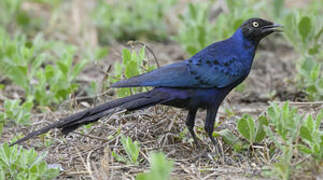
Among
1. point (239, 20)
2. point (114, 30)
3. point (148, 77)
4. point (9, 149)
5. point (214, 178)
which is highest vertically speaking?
point (114, 30)

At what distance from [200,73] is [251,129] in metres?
0.67

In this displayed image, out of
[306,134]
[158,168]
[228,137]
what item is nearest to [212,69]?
[228,137]

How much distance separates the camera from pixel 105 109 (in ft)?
13.4

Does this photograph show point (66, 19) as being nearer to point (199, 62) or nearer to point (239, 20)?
point (239, 20)

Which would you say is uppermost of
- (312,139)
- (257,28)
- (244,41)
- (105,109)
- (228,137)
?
(257,28)

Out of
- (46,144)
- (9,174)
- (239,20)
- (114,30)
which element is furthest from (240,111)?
(114,30)

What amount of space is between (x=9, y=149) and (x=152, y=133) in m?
1.32

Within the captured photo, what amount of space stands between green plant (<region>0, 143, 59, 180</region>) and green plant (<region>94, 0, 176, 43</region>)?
445cm

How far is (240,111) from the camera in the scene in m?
5.44

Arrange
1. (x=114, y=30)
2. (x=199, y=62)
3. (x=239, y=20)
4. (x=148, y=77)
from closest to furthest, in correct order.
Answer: (x=148, y=77) → (x=199, y=62) → (x=239, y=20) → (x=114, y=30)

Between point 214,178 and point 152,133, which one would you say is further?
point 152,133

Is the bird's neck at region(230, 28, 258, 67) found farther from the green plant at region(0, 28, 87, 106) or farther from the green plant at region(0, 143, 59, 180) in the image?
the green plant at region(0, 143, 59, 180)

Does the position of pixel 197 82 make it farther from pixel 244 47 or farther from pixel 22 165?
pixel 22 165

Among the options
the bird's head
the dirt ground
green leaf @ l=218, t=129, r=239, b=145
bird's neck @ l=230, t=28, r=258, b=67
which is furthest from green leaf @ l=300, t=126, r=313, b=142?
the bird's head
